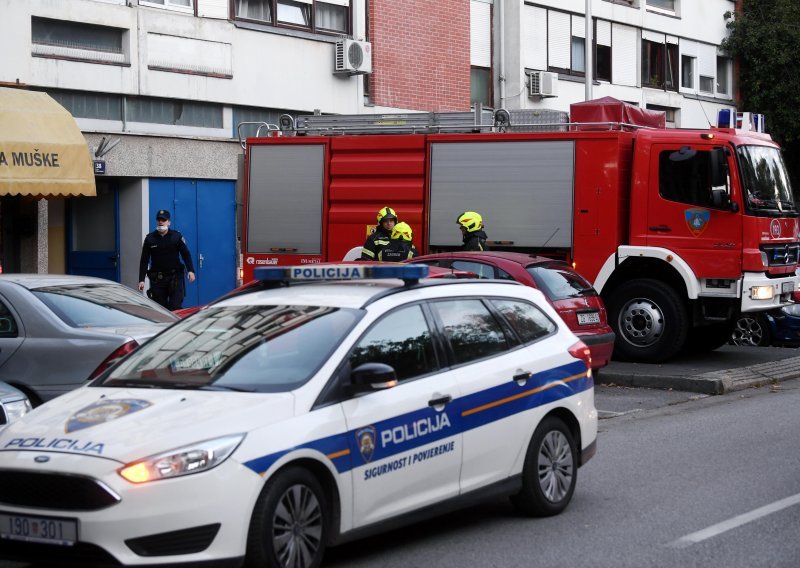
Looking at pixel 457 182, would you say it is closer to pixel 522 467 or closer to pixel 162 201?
pixel 162 201

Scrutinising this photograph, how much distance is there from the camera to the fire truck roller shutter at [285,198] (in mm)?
17188

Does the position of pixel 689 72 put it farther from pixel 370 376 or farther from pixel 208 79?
pixel 370 376

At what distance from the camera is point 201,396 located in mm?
6004

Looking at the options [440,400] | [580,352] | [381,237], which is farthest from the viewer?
[381,237]

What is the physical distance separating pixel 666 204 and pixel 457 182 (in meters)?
2.72

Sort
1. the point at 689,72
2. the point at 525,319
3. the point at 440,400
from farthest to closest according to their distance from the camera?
the point at 689,72
the point at 525,319
the point at 440,400

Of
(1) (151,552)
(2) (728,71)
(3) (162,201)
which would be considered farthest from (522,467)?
(2) (728,71)

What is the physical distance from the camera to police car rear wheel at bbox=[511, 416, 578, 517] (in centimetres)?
736

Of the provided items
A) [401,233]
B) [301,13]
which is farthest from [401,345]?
[301,13]

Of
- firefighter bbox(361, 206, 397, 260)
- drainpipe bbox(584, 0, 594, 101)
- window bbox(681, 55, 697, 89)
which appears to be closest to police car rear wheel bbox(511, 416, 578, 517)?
firefighter bbox(361, 206, 397, 260)

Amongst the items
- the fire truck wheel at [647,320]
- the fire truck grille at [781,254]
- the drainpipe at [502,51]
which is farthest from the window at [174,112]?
the fire truck grille at [781,254]

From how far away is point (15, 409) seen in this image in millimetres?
7969

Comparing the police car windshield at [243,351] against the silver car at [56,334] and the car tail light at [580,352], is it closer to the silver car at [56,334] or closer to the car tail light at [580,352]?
the car tail light at [580,352]

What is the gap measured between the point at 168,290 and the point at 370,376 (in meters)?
10.7
